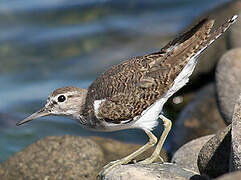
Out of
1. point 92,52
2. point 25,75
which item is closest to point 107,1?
point 92,52

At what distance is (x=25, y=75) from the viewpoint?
16719 millimetres

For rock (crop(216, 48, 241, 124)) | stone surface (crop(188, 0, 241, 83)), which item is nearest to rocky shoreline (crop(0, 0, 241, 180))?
rock (crop(216, 48, 241, 124))

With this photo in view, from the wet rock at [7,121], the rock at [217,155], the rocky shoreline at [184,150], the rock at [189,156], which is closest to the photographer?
the rocky shoreline at [184,150]

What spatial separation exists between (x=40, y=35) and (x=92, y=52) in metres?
2.12

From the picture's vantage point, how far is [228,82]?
35.2 feet

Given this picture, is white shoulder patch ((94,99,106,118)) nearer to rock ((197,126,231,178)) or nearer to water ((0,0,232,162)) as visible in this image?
rock ((197,126,231,178))

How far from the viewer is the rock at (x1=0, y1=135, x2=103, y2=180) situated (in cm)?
956

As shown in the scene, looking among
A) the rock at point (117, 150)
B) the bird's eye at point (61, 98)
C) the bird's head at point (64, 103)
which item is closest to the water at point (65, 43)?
the rock at point (117, 150)

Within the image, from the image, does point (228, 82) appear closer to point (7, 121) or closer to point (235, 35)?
point (235, 35)

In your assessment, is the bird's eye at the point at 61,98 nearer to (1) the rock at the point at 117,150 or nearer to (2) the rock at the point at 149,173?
(2) the rock at the point at 149,173

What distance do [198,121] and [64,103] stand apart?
3994 mm

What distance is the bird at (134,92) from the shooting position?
849cm

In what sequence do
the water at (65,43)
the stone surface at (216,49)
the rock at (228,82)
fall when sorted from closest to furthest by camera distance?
the rock at (228,82), the stone surface at (216,49), the water at (65,43)

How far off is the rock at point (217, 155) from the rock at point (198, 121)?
11.7 ft
